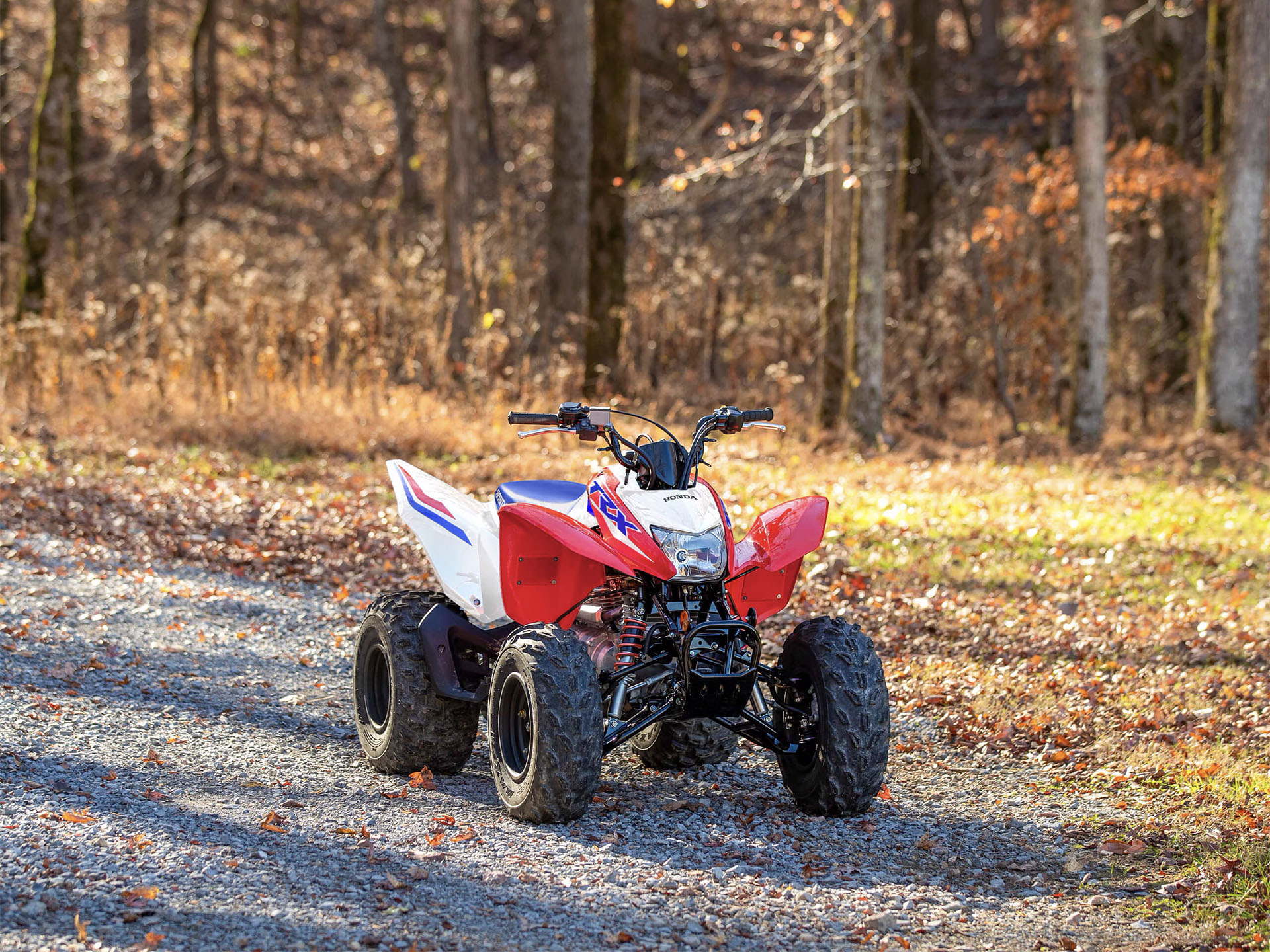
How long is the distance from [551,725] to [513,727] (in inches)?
16.7

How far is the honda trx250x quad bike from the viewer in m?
5.05

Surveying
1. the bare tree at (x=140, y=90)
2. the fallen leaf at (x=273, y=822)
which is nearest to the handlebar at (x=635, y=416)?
the fallen leaf at (x=273, y=822)

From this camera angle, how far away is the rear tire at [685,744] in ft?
19.5

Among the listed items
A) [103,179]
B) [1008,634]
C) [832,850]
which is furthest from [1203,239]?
[103,179]

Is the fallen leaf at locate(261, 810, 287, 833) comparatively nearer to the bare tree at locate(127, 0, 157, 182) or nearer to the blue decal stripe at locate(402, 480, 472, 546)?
the blue decal stripe at locate(402, 480, 472, 546)

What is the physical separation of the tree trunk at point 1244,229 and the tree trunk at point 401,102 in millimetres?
16561

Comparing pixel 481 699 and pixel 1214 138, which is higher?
pixel 1214 138

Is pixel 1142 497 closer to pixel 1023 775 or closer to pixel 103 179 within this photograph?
pixel 1023 775

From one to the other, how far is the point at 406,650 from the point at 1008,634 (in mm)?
4363

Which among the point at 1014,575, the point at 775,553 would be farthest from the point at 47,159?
the point at 775,553

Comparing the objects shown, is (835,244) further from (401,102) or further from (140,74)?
(140,74)

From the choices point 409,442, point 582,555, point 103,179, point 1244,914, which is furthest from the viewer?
point 103,179

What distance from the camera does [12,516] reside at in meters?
10.9

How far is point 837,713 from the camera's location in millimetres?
5160
